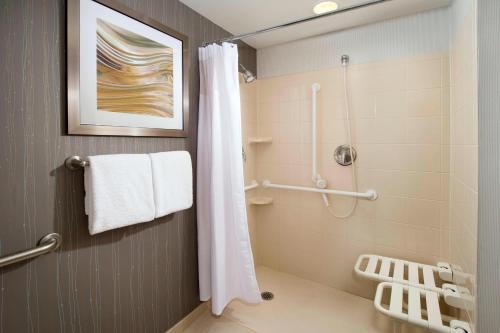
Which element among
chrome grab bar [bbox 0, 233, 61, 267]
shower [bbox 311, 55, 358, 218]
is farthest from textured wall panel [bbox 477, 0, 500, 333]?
chrome grab bar [bbox 0, 233, 61, 267]

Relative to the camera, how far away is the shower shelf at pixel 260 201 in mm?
2313

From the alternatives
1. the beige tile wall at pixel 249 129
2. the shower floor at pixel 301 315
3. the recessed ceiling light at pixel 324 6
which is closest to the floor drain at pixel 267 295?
the shower floor at pixel 301 315

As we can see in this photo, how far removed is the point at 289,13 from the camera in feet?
5.66

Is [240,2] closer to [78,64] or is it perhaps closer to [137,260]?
→ [78,64]

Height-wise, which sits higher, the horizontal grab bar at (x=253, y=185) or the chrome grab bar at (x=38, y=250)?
the horizontal grab bar at (x=253, y=185)

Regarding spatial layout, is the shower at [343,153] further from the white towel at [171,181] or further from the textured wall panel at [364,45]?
the white towel at [171,181]

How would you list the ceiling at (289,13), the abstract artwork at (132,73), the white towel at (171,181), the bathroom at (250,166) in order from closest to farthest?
the bathroom at (250,166)
the abstract artwork at (132,73)
the white towel at (171,181)
the ceiling at (289,13)

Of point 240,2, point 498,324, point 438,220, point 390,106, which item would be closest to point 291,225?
point 438,220

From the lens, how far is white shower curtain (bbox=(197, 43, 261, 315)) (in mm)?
1625

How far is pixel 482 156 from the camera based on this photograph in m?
0.97

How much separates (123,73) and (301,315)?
74.1 inches

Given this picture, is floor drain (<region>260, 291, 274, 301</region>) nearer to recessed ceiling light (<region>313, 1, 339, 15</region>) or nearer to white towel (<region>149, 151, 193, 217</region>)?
white towel (<region>149, 151, 193, 217</region>)

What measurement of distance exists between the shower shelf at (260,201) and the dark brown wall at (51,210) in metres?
1.07

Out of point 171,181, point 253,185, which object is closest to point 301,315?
point 253,185
